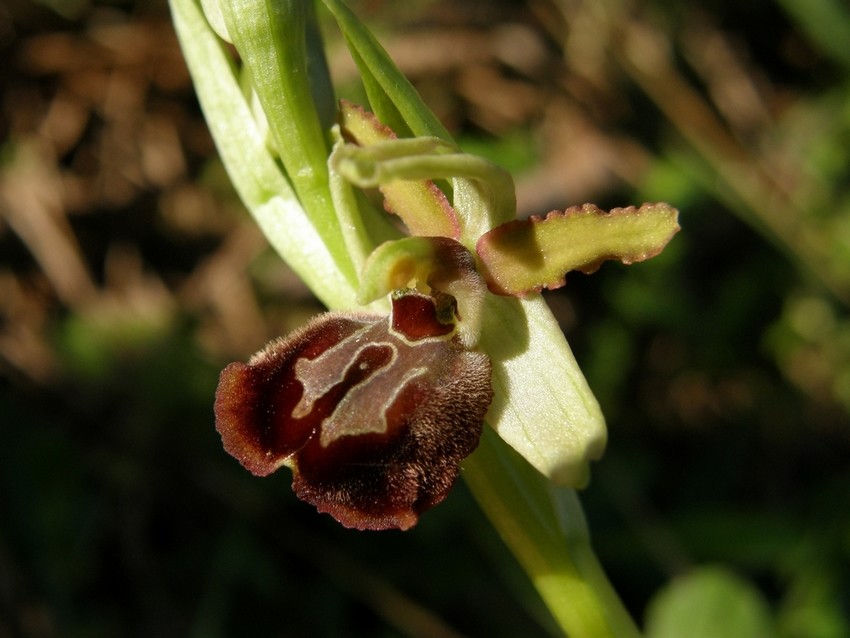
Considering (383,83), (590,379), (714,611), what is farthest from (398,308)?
(590,379)

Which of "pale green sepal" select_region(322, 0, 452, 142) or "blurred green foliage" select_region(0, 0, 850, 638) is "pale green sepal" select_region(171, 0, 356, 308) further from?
"blurred green foliage" select_region(0, 0, 850, 638)

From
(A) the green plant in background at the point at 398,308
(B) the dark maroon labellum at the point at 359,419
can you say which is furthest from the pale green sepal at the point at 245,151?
(B) the dark maroon labellum at the point at 359,419

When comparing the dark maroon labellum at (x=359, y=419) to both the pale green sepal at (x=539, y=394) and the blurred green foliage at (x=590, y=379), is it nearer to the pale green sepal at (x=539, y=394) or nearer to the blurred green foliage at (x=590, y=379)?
the pale green sepal at (x=539, y=394)


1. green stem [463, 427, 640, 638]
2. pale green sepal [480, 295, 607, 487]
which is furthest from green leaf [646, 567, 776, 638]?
pale green sepal [480, 295, 607, 487]

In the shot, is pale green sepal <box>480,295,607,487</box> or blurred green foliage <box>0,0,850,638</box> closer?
pale green sepal <box>480,295,607,487</box>

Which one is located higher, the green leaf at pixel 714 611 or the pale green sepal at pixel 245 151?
the pale green sepal at pixel 245 151

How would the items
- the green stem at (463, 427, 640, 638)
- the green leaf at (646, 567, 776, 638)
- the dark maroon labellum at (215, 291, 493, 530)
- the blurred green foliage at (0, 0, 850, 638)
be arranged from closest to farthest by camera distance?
1. the dark maroon labellum at (215, 291, 493, 530)
2. the green stem at (463, 427, 640, 638)
3. the green leaf at (646, 567, 776, 638)
4. the blurred green foliage at (0, 0, 850, 638)

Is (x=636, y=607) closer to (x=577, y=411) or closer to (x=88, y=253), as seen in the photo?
(x=577, y=411)
